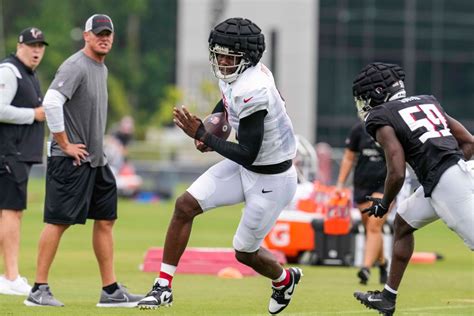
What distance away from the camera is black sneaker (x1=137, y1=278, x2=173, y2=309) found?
361 inches

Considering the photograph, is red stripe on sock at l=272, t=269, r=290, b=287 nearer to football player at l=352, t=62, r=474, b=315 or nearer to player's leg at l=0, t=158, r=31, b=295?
football player at l=352, t=62, r=474, b=315

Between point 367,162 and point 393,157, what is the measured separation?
540cm

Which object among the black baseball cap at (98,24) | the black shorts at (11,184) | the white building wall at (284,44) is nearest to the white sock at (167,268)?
the black baseball cap at (98,24)

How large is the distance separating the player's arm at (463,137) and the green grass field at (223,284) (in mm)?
1582

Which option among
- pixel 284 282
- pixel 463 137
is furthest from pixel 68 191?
pixel 463 137

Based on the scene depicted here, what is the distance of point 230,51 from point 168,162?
119ft

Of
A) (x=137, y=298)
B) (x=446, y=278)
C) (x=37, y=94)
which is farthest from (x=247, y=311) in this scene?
(x=446, y=278)

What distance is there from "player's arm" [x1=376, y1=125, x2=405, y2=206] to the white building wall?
4308 centimetres

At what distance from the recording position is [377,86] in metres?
9.06

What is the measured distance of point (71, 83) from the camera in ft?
33.8

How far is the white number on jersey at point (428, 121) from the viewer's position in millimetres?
8852

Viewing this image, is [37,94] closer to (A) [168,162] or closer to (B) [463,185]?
(B) [463,185]

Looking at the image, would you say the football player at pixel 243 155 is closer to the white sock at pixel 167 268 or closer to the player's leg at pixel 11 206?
the white sock at pixel 167 268

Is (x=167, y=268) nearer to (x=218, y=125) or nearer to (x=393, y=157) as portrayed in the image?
(x=218, y=125)
